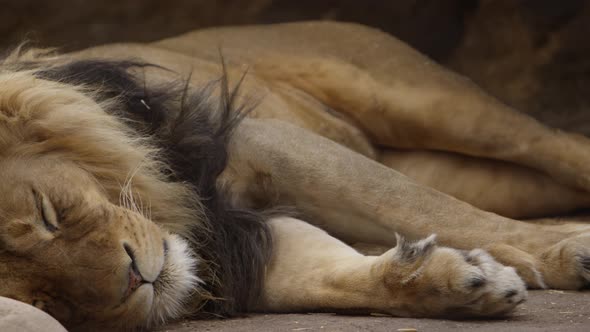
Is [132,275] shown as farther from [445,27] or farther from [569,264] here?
[445,27]

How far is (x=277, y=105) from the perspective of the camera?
4367 mm

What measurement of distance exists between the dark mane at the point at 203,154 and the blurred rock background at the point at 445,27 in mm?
1850

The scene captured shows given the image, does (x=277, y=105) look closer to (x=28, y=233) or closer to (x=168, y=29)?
(x=168, y=29)

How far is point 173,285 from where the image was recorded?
277 centimetres

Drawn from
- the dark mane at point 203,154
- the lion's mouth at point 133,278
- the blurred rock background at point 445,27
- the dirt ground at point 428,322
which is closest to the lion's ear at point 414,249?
the dirt ground at point 428,322

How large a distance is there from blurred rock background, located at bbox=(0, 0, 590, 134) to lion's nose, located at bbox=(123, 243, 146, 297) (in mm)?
2818

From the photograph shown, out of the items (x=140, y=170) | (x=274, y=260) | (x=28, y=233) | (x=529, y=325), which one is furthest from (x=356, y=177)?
(x=28, y=233)

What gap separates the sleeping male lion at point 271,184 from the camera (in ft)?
8.51

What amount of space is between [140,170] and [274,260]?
1.47 feet

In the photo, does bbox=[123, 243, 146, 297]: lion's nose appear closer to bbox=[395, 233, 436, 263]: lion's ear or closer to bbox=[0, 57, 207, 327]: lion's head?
bbox=[0, 57, 207, 327]: lion's head

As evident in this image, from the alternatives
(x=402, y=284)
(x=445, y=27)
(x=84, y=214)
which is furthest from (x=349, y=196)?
(x=445, y=27)

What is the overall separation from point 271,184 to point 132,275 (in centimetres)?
106

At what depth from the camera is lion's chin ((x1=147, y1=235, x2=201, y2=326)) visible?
2719mm

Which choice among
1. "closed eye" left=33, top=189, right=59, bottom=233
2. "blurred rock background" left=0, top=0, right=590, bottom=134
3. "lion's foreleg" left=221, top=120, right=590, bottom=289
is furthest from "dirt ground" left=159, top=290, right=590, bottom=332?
"blurred rock background" left=0, top=0, right=590, bottom=134
